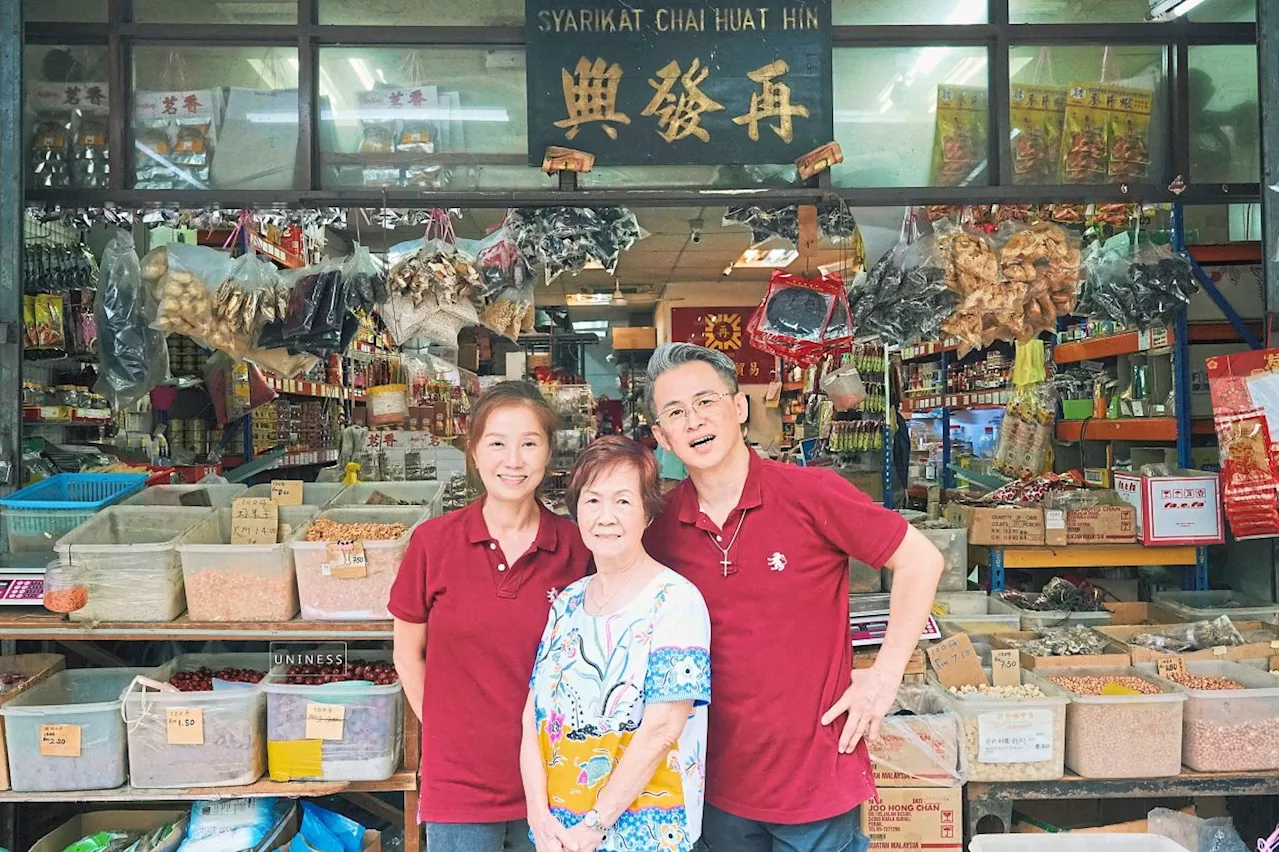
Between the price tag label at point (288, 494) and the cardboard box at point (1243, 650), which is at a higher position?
the price tag label at point (288, 494)

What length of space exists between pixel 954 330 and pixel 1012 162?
0.69 meters

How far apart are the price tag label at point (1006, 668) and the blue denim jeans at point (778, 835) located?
4.07ft

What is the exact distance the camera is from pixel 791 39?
3713 mm

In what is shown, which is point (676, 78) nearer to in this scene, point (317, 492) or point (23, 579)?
point (317, 492)

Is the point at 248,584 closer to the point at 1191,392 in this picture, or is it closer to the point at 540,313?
the point at 1191,392

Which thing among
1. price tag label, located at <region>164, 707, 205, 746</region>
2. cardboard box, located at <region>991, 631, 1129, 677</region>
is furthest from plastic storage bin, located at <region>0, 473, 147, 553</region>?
cardboard box, located at <region>991, 631, 1129, 677</region>

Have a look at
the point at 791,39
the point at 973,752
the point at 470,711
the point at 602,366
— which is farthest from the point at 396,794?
the point at 602,366

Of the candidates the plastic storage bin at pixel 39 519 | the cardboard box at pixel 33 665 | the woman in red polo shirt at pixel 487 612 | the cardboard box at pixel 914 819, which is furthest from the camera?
the plastic storage bin at pixel 39 519

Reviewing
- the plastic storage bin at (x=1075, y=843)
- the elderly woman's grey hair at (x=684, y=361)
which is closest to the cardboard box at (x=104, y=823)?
the elderly woman's grey hair at (x=684, y=361)

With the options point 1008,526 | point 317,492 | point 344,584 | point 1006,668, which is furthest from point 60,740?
point 1008,526

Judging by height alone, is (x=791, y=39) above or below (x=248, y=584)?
above

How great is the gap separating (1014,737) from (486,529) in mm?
1913

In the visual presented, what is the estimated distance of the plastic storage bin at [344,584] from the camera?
3.05 metres

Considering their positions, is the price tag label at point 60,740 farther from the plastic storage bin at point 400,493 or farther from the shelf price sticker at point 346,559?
the plastic storage bin at point 400,493
